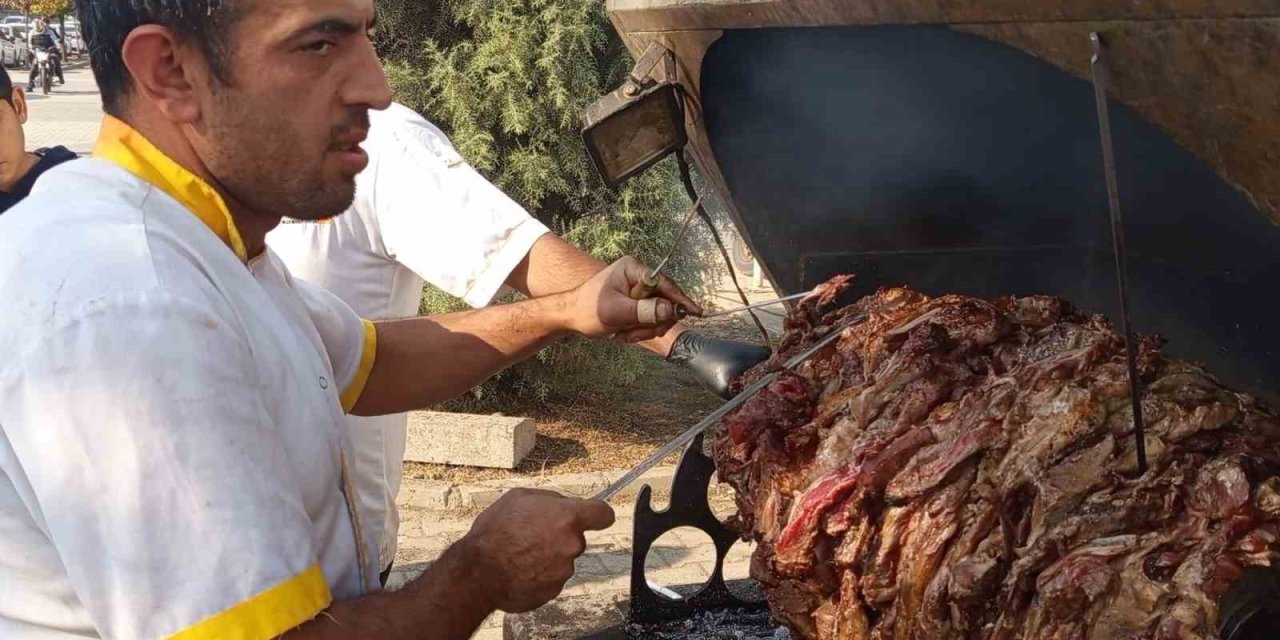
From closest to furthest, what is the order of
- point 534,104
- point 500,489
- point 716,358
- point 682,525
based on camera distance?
point 716,358 < point 682,525 < point 500,489 < point 534,104

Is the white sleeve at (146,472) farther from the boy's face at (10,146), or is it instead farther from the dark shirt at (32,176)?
the boy's face at (10,146)

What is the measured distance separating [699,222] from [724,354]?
17.9ft

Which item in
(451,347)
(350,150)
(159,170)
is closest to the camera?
(159,170)

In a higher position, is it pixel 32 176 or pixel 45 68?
pixel 32 176

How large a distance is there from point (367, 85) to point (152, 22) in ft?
1.05

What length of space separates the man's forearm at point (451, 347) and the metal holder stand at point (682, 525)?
1.80 ft

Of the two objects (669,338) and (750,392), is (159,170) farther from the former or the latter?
(669,338)

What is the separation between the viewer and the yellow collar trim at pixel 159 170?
1774 millimetres

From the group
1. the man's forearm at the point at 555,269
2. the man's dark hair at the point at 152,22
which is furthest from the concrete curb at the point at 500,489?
the man's dark hair at the point at 152,22

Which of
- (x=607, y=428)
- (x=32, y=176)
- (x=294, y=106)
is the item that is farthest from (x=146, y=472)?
(x=607, y=428)

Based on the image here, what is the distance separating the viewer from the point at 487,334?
2.91 m

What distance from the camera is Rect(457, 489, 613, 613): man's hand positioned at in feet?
6.45

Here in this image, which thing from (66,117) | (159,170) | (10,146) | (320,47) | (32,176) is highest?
(320,47)

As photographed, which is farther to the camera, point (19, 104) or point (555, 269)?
point (19, 104)
